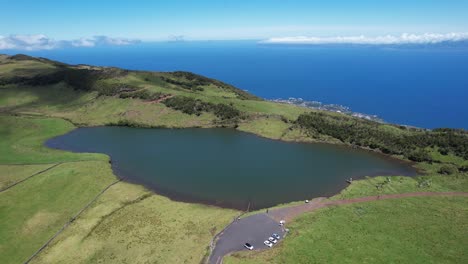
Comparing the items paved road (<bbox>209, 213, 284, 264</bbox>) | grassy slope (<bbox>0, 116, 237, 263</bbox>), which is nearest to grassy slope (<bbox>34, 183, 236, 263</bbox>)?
grassy slope (<bbox>0, 116, 237, 263</bbox>)

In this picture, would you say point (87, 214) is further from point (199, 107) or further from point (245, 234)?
point (199, 107)

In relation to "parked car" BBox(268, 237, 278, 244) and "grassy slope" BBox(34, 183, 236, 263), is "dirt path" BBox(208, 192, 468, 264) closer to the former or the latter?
"parked car" BBox(268, 237, 278, 244)

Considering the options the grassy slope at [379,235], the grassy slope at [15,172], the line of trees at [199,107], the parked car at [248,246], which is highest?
the line of trees at [199,107]

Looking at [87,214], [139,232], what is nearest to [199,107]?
[87,214]

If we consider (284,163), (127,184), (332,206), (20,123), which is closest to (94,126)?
(20,123)

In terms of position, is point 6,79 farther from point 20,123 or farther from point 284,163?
point 284,163

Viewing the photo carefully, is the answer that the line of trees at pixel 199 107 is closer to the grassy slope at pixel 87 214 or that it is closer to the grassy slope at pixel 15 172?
the grassy slope at pixel 87 214

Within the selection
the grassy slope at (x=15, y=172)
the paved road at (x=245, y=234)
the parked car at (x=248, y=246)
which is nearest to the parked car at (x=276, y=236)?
the paved road at (x=245, y=234)
